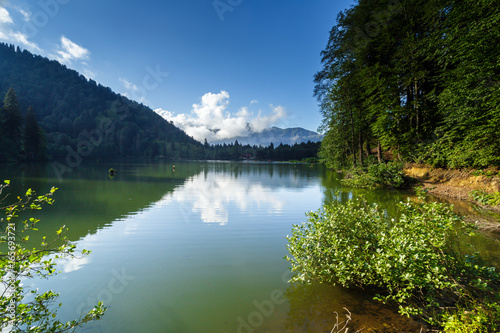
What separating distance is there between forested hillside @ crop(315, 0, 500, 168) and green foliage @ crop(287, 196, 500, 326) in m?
13.2

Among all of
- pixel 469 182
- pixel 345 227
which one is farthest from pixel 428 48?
pixel 345 227

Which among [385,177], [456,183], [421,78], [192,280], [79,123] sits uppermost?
[79,123]

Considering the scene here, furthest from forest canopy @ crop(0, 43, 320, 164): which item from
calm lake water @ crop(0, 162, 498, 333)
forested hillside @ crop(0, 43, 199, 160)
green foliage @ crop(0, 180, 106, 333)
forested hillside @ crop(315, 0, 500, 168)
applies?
green foliage @ crop(0, 180, 106, 333)

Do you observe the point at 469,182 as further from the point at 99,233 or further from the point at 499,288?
the point at 99,233

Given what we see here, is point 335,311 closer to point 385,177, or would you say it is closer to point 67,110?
point 385,177

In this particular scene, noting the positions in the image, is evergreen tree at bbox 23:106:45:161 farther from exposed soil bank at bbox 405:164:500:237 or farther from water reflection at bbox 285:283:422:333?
exposed soil bank at bbox 405:164:500:237

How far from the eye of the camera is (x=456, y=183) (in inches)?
618

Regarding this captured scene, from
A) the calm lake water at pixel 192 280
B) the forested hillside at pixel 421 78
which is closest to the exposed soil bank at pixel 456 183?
the forested hillside at pixel 421 78

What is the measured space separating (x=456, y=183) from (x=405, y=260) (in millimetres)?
16942

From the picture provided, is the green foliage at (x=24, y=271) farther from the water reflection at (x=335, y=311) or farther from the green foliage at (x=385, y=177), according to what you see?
the green foliage at (x=385, y=177)

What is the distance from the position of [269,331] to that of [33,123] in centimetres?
8510

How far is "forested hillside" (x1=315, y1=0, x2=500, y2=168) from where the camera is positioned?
13.2 meters

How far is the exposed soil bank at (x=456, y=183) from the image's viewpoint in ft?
40.8

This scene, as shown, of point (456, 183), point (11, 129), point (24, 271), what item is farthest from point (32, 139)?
point (456, 183)
